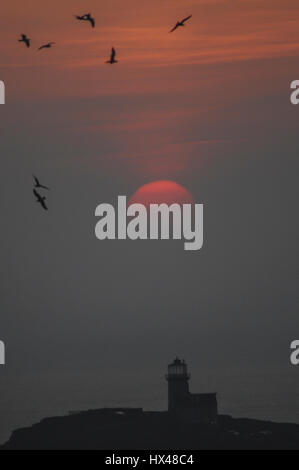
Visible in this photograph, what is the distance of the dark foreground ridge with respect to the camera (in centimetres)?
10481

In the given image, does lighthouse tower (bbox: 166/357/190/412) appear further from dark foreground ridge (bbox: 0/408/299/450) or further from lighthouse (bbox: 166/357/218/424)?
dark foreground ridge (bbox: 0/408/299/450)

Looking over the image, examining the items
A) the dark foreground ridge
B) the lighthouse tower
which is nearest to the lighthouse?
the lighthouse tower

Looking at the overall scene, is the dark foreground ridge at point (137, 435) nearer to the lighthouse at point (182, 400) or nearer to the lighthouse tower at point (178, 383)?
the lighthouse at point (182, 400)

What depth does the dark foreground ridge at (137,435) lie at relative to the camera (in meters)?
105

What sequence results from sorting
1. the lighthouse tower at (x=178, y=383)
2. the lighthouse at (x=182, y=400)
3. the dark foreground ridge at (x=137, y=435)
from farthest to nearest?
the lighthouse tower at (x=178, y=383), the lighthouse at (x=182, y=400), the dark foreground ridge at (x=137, y=435)

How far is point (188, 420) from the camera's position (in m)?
106

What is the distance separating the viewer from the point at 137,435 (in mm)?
105312

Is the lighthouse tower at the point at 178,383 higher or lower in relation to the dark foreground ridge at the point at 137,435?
higher

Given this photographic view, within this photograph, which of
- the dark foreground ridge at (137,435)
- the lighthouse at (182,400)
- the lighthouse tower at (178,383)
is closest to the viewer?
the dark foreground ridge at (137,435)

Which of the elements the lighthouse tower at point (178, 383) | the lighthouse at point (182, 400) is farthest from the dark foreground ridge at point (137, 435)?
the lighthouse tower at point (178, 383)

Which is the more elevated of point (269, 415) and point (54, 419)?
point (269, 415)
